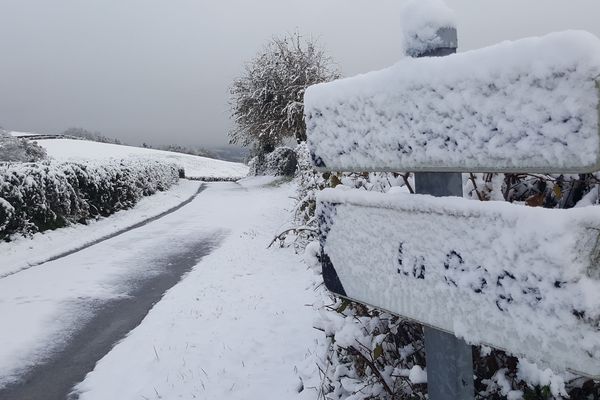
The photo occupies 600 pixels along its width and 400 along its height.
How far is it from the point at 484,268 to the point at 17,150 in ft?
94.3

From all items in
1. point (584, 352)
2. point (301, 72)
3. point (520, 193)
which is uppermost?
point (301, 72)

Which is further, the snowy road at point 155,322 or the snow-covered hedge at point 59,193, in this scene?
the snow-covered hedge at point 59,193

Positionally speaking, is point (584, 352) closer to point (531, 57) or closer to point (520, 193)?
point (531, 57)

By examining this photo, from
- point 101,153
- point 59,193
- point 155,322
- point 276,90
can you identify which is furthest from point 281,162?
point 155,322

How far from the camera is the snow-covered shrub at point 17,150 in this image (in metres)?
23.9

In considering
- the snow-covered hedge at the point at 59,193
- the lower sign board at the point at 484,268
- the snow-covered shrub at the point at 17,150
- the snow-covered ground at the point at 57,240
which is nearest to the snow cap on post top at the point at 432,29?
the lower sign board at the point at 484,268

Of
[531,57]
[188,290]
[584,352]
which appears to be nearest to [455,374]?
[584,352]

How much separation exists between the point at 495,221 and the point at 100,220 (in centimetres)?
1473

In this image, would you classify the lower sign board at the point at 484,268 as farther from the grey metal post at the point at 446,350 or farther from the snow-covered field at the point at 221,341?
the snow-covered field at the point at 221,341

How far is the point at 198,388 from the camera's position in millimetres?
3795

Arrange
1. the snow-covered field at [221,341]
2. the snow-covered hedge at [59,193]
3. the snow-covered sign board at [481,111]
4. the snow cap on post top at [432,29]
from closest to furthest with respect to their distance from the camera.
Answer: the snow-covered sign board at [481,111] → the snow cap on post top at [432,29] → the snow-covered field at [221,341] → the snow-covered hedge at [59,193]

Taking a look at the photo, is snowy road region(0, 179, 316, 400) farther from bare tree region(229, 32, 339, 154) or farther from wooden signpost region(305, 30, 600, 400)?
bare tree region(229, 32, 339, 154)

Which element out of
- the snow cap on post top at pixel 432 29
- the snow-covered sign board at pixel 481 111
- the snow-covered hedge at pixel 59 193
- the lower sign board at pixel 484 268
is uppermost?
the snow cap on post top at pixel 432 29

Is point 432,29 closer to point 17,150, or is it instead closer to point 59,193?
point 59,193
